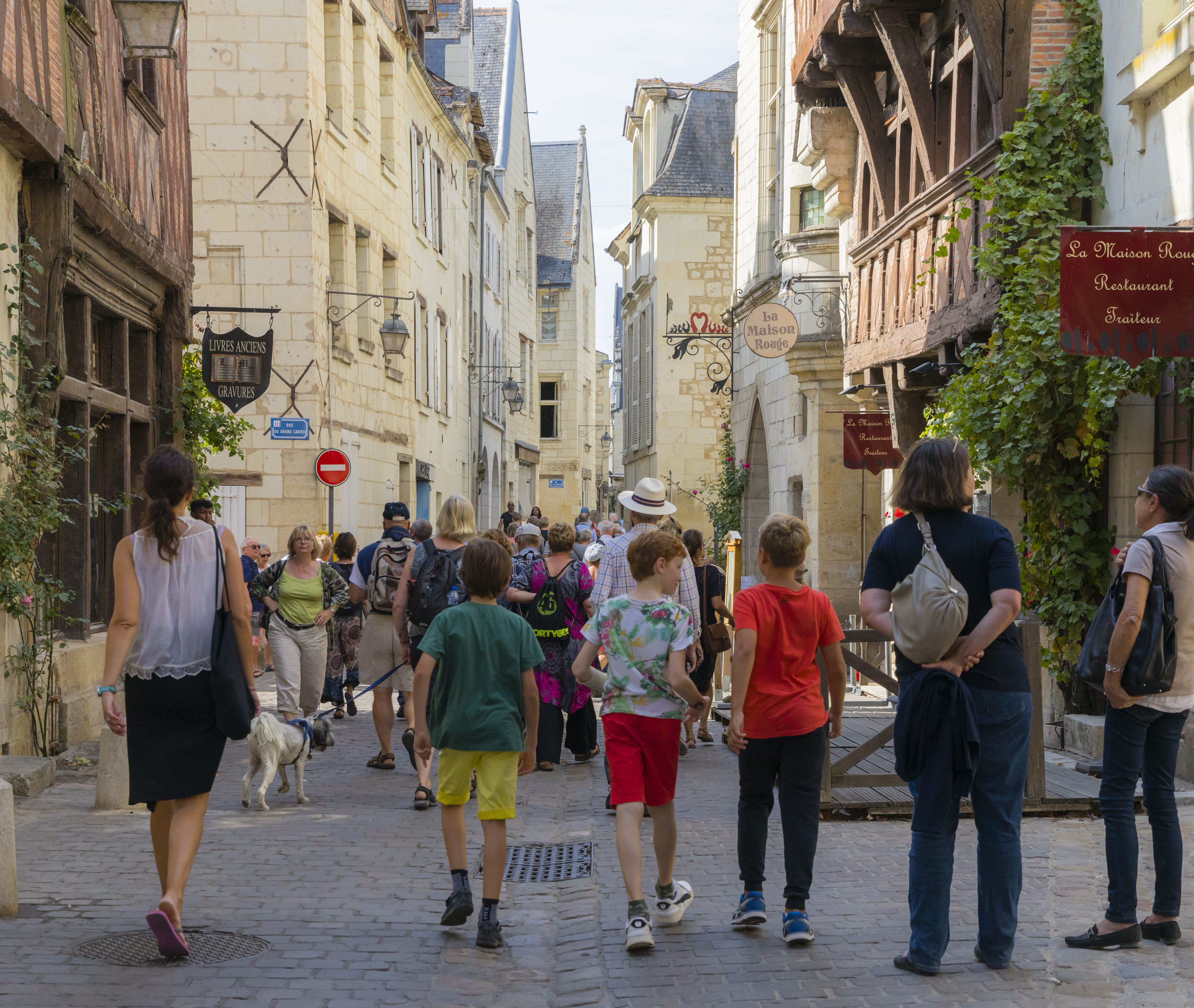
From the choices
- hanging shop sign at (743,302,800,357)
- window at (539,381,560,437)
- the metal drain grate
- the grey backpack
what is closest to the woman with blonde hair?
the metal drain grate

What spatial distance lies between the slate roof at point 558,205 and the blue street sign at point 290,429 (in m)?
40.1

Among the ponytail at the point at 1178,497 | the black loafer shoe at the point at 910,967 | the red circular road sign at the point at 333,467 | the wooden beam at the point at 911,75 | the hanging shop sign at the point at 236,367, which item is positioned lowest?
the black loafer shoe at the point at 910,967

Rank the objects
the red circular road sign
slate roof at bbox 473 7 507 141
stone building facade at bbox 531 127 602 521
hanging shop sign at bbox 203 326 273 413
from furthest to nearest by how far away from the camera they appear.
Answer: stone building facade at bbox 531 127 602 521 < slate roof at bbox 473 7 507 141 < the red circular road sign < hanging shop sign at bbox 203 326 273 413

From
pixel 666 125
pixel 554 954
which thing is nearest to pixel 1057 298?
pixel 554 954

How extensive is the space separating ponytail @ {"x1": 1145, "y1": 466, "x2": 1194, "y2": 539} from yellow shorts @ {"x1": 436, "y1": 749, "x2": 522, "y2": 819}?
8.57ft

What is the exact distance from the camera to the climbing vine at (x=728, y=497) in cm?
2389

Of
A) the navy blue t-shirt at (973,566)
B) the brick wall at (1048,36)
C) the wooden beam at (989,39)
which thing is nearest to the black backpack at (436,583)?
the navy blue t-shirt at (973,566)

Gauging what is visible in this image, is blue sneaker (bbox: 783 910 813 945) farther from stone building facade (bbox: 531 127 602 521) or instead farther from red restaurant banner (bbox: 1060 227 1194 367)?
stone building facade (bbox: 531 127 602 521)

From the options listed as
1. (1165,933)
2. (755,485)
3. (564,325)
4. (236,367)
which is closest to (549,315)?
(564,325)

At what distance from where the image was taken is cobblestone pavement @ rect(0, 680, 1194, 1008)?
14.8ft

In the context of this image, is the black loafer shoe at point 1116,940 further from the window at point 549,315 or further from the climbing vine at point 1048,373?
the window at point 549,315

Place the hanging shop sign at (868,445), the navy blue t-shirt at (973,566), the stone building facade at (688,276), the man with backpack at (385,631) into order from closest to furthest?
the navy blue t-shirt at (973,566) < the man with backpack at (385,631) < the hanging shop sign at (868,445) < the stone building facade at (688,276)

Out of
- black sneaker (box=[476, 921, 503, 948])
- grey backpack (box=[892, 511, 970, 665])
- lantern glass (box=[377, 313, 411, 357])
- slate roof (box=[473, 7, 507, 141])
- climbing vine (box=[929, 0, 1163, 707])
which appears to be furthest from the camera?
slate roof (box=[473, 7, 507, 141])

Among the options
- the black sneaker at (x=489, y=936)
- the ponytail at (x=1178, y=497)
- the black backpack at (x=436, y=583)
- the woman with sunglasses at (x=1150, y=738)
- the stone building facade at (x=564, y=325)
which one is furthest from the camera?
the stone building facade at (x=564, y=325)
